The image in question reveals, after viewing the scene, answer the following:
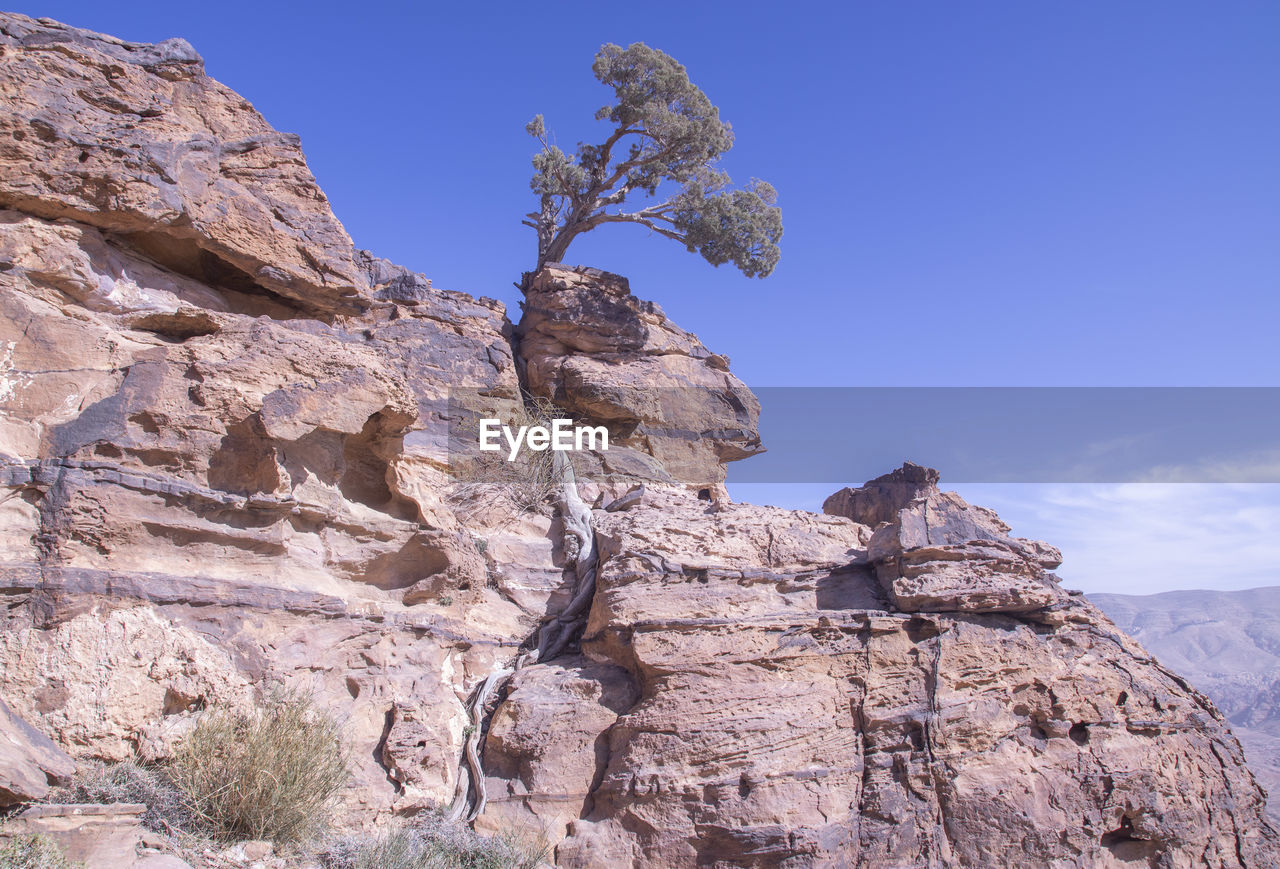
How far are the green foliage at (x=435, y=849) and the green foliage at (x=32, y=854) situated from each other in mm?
1551

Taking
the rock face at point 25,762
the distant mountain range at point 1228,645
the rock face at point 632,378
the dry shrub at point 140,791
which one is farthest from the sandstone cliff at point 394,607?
the distant mountain range at point 1228,645

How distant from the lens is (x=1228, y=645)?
5819cm

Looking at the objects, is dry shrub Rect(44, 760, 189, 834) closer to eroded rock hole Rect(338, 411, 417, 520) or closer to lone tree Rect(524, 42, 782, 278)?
eroded rock hole Rect(338, 411, 417, 520)

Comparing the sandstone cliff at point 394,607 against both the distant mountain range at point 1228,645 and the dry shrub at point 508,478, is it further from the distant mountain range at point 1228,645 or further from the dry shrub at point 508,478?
the distant mountain range at point 1228,645

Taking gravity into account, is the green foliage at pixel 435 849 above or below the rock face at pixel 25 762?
below

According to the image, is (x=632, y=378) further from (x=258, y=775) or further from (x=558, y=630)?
(x=258, y=775)

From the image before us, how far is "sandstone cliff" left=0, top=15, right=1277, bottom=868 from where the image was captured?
5277 millimetres

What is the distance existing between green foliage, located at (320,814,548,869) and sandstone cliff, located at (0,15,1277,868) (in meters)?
0.27

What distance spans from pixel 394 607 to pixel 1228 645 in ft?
224

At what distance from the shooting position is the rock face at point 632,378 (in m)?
13.8

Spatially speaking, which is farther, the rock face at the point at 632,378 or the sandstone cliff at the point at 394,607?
the rock face at the point at 632,378

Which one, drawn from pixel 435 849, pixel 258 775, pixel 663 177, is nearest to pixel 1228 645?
pixel 663 177

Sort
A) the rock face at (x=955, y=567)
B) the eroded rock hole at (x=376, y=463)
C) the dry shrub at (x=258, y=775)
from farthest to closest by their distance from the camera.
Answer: the eroded rock hole at (x=376, y=463) < the rock face at (x=955, y=567) < the dry shrub at (x=258, y=775)

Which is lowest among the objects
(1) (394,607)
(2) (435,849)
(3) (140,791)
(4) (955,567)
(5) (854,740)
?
(2) (435,849)
